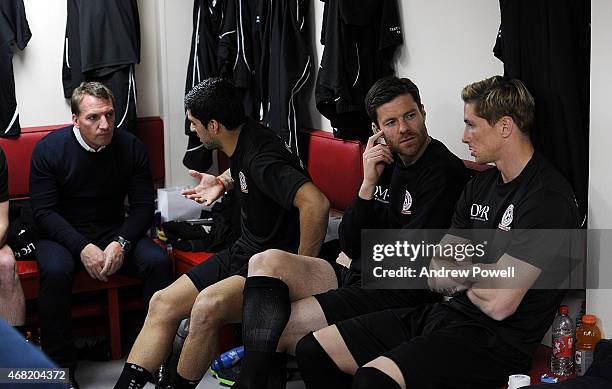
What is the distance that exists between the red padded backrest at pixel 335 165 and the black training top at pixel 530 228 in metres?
1.37

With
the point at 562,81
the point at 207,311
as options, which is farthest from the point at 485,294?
the point at 207,311

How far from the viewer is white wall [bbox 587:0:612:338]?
248 centimetres

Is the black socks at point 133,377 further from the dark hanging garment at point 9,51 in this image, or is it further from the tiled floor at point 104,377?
the dark hanging garment at point 9,51

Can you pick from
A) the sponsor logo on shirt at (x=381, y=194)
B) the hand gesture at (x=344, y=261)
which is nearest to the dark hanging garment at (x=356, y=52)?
the sponsor logo on shirt at (x=381, y=194)

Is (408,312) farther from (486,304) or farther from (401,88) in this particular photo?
(401,88)

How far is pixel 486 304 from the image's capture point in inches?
95.9

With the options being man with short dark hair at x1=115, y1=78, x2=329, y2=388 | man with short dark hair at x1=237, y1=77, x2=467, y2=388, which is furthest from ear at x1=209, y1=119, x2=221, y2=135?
man with short dark hair at x1=237, y1=77, x2=467, y2=388

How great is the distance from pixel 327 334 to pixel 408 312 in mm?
253

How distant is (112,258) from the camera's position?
3.77m

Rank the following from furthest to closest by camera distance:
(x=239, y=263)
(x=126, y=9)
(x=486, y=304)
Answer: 1. (x=126, y=9)
2. (x=239, y=263)
3. (x=486, y=304)

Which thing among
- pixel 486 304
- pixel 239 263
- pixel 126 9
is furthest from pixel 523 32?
pixel 126 9

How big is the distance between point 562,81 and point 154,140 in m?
2.65

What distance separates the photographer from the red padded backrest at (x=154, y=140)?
475 cm

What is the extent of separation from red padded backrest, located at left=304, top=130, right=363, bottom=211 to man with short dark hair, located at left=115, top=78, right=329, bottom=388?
2.12 ft
